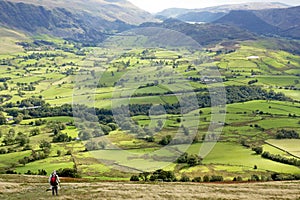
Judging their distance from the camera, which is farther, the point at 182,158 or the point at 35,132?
the point at 35,132

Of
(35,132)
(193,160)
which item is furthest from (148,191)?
(35,132)

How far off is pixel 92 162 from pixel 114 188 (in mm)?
43782

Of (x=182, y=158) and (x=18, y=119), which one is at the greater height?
(x=18, y=119)

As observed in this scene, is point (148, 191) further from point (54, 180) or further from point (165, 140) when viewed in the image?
point (165, 140)

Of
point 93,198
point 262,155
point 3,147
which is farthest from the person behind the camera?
point 3,147

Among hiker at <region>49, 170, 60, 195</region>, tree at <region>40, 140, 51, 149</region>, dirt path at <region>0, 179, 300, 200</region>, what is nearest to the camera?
hiker at <region>49, 170, 60, 195</region>

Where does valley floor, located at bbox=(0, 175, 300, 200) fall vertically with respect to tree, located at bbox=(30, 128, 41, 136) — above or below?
above

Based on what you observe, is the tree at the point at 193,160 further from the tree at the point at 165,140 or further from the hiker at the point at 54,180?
the hiker at the point at 54,180

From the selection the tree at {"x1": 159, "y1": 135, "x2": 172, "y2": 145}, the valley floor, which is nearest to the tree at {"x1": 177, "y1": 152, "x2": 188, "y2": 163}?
the tree at {"x1": 159, "y1": 135, "x2": 172, "y2": 145}

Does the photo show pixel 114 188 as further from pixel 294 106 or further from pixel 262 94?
pixel 262 94

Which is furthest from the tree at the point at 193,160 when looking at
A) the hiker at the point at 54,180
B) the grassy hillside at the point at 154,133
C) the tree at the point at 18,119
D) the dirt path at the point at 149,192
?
the tree at the point at 18,119

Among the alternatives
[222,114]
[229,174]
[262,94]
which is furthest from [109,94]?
[229,174]

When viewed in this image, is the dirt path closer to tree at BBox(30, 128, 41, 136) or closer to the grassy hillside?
the grassy hillside

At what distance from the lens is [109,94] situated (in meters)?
185
